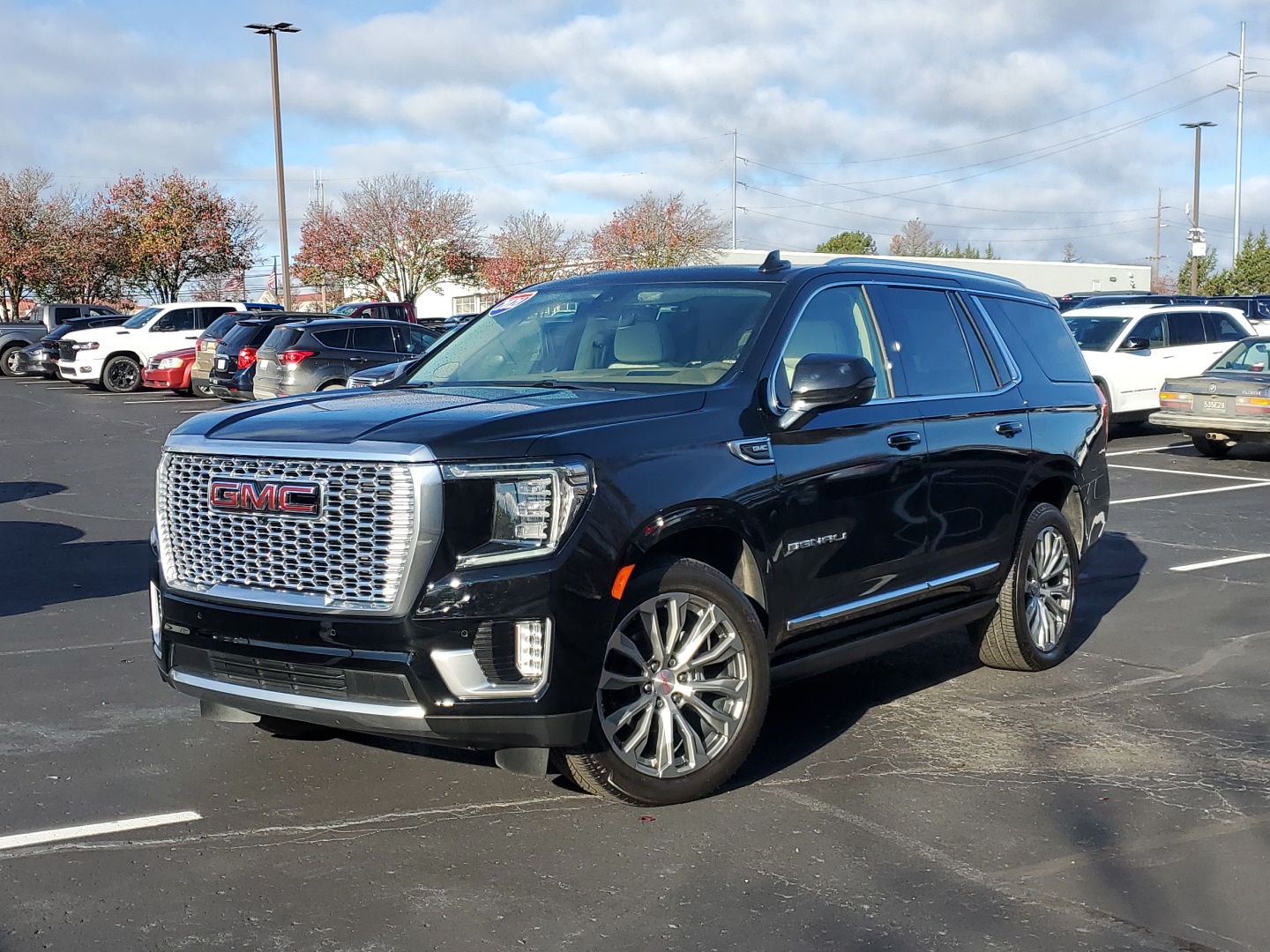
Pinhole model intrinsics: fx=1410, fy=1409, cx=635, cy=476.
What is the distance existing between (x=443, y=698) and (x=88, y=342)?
96.4 feet

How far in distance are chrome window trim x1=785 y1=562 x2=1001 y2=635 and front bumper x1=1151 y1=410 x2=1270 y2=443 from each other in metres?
11.7

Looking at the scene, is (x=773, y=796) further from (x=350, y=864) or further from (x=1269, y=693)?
(x=1269, y=693)

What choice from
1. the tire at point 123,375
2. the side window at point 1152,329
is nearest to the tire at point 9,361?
the tire at point 123,375

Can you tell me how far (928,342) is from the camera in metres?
6.54

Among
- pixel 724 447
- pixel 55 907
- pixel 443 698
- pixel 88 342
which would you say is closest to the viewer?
pixel 55 907

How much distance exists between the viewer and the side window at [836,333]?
573cm

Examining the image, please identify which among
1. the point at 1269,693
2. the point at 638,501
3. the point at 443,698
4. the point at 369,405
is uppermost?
the point at 369,405

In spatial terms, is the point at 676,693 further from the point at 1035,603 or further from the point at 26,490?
the point at 26,490

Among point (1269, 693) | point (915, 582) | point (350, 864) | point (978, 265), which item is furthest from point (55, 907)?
point (978, 265)

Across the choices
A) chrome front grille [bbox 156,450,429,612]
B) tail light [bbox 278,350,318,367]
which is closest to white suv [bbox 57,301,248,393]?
tail light [bbox 278,350,318,367]

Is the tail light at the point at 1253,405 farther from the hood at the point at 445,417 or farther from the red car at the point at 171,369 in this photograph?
the red car at the point at 171,369

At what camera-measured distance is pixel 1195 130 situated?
58.7 m

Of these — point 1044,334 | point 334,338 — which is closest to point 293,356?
point 334,338

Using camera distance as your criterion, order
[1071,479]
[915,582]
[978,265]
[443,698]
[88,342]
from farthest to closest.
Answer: [978,265] < [88,342] < [1071,479] < [915,582] < [443,698]
